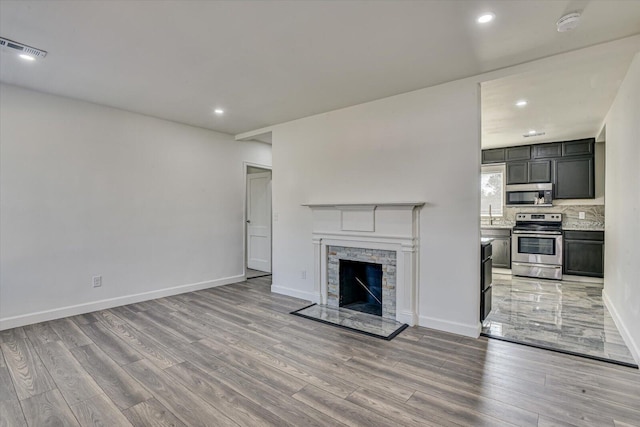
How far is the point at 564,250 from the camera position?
18.7 feet

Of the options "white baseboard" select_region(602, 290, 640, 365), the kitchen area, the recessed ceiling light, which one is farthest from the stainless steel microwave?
Answer: the recessed ceiling light

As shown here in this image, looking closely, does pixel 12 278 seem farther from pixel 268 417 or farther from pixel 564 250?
pixel 564 250

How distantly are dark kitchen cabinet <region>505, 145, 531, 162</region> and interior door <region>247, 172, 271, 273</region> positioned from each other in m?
4.93

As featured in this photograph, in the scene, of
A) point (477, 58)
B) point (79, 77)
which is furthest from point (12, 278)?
point (477, 58)

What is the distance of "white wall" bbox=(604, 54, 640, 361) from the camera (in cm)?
270

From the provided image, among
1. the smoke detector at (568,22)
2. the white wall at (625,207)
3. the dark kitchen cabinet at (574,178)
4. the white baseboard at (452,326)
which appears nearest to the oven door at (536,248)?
the dark kitchen cabinet at (574,178)

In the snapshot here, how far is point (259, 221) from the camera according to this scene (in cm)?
663

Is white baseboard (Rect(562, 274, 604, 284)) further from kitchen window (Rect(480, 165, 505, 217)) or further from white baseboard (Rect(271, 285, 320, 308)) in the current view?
white baseboard (Rect(271, 285, 320, 308))

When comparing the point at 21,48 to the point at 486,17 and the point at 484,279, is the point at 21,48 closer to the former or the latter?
the point at 486,17

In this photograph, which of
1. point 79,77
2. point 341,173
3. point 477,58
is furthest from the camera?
point 341,173

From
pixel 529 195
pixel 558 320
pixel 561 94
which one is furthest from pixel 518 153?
pixel 558 320

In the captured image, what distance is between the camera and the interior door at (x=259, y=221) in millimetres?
6465

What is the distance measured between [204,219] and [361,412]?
13.3ft

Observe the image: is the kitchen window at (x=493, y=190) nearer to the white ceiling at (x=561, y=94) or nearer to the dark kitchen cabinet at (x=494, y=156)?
the dark kitchen cabinet at (x=494, y=156)
